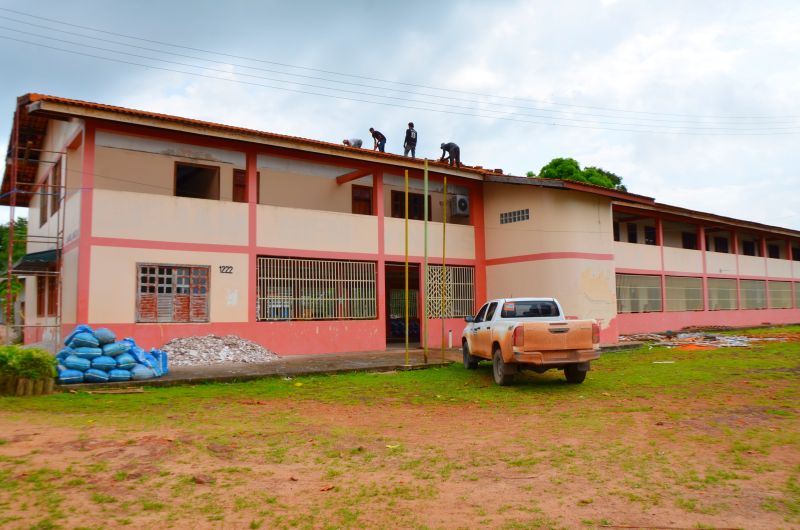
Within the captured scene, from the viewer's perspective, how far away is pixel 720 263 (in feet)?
98.1

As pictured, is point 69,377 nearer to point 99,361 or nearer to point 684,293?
point 99,361

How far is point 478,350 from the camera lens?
13.0 meters

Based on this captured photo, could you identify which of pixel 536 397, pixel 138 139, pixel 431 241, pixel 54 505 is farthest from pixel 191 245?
pixel 54 505

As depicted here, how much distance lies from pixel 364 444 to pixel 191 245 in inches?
403

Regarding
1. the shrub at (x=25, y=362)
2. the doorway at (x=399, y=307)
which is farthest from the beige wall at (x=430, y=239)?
the shrub at (x=25, y=362)

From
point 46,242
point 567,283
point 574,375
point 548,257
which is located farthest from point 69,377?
point 567,283

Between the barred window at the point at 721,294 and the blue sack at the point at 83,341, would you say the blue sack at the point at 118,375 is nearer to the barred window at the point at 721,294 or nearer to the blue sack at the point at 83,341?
the blue sack at the point at 83,341

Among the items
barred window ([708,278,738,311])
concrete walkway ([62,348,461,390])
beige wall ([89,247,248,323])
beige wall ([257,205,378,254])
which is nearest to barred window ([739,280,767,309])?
barred window ([708,278,738,311])

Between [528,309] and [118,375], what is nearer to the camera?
[118,375]

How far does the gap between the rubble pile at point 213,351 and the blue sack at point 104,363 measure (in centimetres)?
252

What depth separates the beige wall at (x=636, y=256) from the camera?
79.6 ft

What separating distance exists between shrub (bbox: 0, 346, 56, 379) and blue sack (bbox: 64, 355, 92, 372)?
37.6 inches

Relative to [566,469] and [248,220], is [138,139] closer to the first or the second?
[248,220]

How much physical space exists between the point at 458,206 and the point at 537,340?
10.7m
